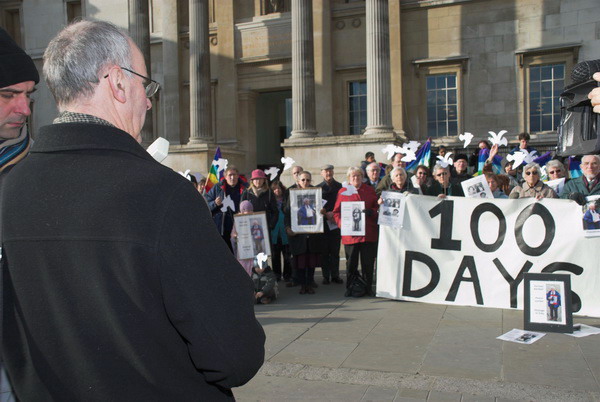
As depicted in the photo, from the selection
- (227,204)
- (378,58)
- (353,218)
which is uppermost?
(378,58)

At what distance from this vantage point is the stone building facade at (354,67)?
19656 millimetres

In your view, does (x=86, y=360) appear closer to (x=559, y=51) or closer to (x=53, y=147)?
(x=53, y=147)

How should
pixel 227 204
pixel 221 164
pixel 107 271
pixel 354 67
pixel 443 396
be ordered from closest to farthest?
pixel 107 271 → pixel 443 396 → pixel 227 204 → pixel 221 164 → pixel 354 67

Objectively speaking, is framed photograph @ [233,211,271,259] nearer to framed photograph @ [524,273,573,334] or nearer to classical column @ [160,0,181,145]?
framed photograph @ [524,273,573,334]

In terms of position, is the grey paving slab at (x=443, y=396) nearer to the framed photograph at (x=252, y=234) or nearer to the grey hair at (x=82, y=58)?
the grey hair at (x=82, y=58)

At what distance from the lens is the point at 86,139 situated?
163 centimetres

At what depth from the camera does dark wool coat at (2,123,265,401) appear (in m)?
1.54

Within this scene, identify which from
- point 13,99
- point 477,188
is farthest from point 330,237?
point 13,99

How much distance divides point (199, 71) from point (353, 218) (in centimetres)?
1627

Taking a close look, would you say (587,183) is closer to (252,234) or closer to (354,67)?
(252,234)

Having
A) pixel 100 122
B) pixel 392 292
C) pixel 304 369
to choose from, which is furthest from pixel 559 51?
pixel 100 122

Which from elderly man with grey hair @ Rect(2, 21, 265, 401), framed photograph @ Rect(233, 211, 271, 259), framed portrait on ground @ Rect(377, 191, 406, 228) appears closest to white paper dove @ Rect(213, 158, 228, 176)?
framed photograph @ Rect(233, 211, 271, 259)

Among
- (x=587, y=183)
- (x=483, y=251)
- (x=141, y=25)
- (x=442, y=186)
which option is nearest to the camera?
(x=587, y=183)

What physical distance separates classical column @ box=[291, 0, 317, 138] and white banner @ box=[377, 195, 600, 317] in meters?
12.2
